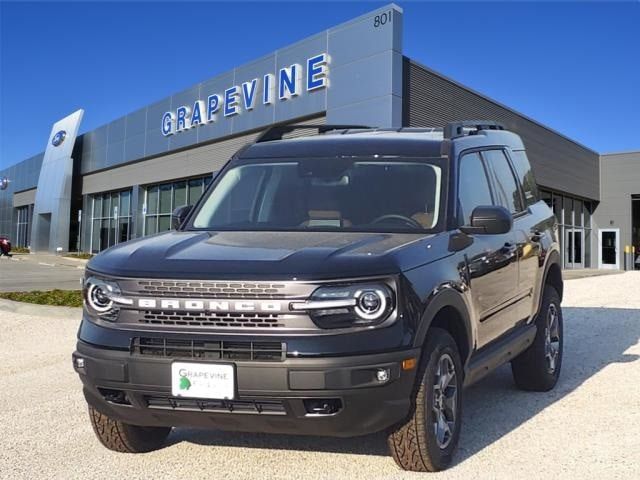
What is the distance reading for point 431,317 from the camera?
10.6 ft

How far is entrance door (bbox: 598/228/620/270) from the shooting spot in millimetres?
34000

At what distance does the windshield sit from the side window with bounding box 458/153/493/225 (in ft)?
0.71

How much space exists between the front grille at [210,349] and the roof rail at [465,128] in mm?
2223

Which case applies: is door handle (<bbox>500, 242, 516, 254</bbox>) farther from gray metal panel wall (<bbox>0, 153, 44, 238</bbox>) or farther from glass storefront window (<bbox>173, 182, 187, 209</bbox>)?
gray metal panel wall (<bbox>0, 153, 44, 238</bbox>)

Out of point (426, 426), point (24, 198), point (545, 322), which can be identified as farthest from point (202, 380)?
point (24, 198)

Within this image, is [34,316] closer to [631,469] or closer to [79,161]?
[631,469]

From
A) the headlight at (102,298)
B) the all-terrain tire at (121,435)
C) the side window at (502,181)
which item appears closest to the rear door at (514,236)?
the side window at (502,181)

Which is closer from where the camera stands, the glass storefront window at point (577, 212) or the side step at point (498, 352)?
the side step at point (498, 352)

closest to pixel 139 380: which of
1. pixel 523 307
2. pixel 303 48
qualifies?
pixel 523 307

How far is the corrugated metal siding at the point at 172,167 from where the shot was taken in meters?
23.8

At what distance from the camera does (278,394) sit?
9.59 feet

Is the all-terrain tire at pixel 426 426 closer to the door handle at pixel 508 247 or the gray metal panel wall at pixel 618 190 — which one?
the door handle at pixel 508 247

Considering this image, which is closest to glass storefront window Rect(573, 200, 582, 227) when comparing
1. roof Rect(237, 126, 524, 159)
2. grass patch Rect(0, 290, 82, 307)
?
grass patch Rect(0, 290, 82, 307)

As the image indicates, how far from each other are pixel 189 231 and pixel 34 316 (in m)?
6.74
